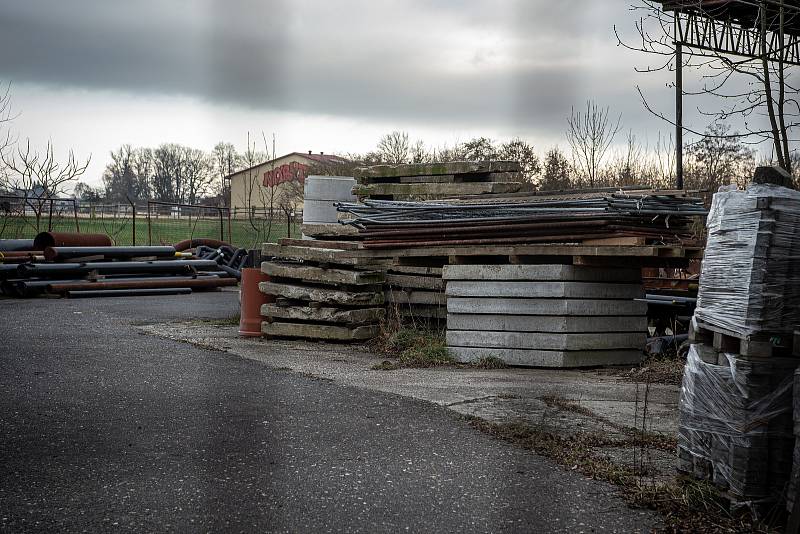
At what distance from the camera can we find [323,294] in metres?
9.58

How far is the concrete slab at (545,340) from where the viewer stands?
8.07 metres

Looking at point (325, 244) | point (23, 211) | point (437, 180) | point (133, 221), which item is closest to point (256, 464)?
point (325, 244)

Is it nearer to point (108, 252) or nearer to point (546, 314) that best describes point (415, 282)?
point (546, 314)

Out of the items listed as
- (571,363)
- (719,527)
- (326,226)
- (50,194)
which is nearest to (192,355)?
(326,226)

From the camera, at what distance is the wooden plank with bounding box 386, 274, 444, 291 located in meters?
9.52

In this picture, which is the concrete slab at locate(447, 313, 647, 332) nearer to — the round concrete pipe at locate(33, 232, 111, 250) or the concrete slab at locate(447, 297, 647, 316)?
the concrete slab at locate(447, 297, 647, 316)

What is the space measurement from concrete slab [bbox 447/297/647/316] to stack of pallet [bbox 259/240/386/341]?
55.1 inches

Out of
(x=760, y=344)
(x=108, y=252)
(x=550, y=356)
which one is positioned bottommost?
(x=550, y=356)

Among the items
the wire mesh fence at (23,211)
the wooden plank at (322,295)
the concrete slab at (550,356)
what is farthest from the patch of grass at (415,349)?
the wire mesh fence at (23,211)

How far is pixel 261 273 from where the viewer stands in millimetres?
10305

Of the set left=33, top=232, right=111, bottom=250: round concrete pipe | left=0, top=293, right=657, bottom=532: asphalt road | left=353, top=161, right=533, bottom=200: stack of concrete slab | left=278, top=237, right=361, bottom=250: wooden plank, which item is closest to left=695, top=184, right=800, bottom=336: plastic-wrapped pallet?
left=0, top=293, right=657, bottom=532: asphalt road

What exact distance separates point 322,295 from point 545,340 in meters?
2.79

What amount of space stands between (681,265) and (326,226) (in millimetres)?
4287

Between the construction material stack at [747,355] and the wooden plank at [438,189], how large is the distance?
638 cm
